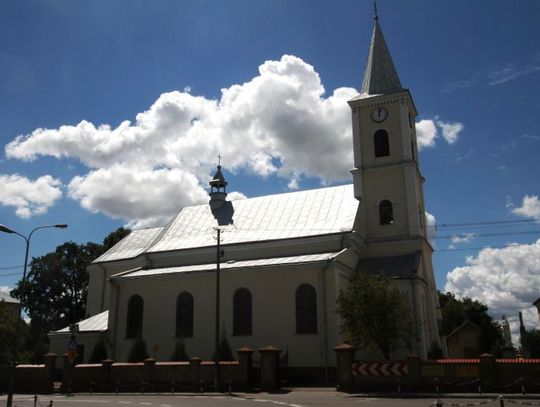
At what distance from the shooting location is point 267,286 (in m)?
33.9

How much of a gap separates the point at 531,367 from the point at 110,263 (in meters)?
34.9

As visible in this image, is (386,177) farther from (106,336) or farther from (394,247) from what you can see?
(106,336)

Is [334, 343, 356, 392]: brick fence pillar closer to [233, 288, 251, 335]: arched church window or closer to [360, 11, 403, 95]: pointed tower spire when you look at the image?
[233, 288, 251, 335]: arched church window

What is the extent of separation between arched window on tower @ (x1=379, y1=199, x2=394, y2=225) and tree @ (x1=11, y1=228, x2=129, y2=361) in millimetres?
37103

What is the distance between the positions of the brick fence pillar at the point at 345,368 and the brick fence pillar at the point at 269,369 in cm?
347

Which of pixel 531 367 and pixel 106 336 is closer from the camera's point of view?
pixel 531 367

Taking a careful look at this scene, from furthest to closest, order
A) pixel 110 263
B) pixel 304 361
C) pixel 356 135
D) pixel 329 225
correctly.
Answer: pixel 110 263, pixel 356 135, pixel 329 225, pixel 304 361

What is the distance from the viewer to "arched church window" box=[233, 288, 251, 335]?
34.0 m

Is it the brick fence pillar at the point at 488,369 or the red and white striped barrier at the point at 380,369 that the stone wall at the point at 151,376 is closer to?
the red and white striped barrier at the point at 380,369

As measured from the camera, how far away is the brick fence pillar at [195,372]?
27.8m

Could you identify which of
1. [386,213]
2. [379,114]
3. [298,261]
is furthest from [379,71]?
[298,261]

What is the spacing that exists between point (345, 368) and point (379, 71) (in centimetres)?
2556

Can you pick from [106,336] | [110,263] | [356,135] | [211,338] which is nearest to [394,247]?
[356,135]

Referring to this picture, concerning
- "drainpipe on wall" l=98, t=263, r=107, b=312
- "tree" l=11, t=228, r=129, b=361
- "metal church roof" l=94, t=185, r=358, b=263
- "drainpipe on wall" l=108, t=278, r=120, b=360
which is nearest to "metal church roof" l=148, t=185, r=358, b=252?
"metal church roof" l=94, t=185, r=358, b=263
